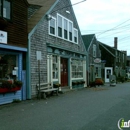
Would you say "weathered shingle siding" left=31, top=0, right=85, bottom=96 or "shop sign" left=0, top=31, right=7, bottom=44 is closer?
"shop sign" left=0, top=31, right=7, bottom=44

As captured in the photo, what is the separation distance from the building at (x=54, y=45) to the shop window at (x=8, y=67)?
3.41 feet

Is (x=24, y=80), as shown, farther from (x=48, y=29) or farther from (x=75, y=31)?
(x=75, y=31)

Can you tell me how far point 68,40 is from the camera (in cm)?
2031

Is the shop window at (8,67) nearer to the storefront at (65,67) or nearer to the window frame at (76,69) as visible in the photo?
the storefront at (65,67)

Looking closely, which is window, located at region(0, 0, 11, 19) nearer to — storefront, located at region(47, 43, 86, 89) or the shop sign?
the shop sign

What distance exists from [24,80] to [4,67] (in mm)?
1601

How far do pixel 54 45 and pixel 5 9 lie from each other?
5687 millimetres

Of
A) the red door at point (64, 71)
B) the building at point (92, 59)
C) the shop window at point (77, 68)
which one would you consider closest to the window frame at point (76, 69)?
the shop window at point (77, 68)

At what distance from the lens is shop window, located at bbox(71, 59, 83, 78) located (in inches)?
849

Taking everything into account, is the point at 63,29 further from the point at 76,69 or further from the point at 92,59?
the point at 92,59

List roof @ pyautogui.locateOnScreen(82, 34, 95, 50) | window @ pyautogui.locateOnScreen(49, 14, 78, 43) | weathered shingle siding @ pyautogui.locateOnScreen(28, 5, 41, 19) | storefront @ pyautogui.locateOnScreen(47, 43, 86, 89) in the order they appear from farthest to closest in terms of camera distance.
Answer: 1. roof @ pyautogui.locateOnScreen(82, 34, 95, 50)
2. window @ pyautogui.locateOnScreen(49, 14, 78, 43)
3. storefront @ pyautogui.locateOnScreen(47, 43, 86, 89)
4. weathered shingle siding @ pyautogui.locateOnScreen(28, 5, 41, 19)

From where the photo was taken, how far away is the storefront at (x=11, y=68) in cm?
1213

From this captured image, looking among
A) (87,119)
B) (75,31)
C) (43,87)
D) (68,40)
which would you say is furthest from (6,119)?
(75,31)

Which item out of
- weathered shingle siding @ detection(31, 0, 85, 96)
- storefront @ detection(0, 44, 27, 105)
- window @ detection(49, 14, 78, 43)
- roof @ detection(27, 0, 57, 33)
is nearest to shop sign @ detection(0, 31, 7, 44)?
storefront @ detection(0, 44, 27, 105)
